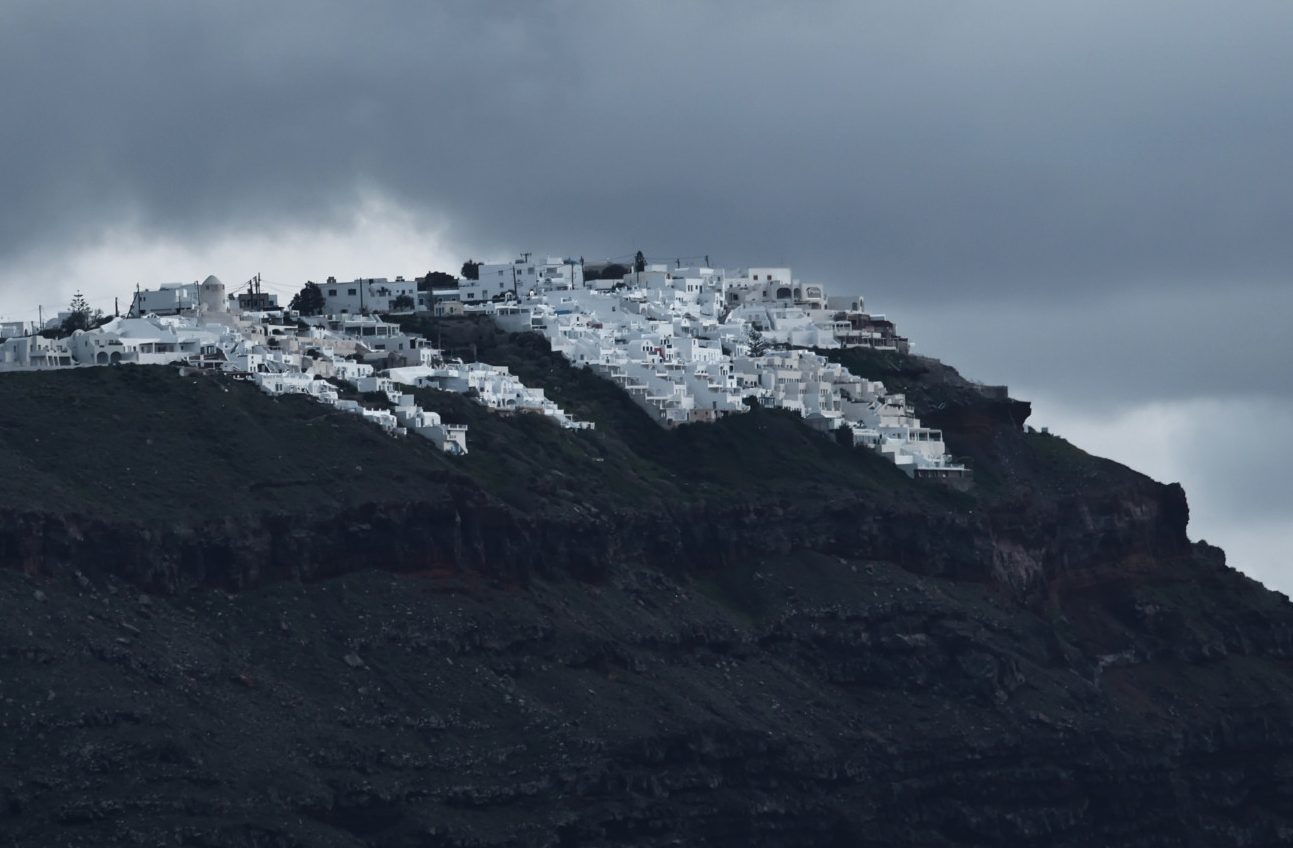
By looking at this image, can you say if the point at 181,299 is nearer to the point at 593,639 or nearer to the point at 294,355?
the point at 294,355

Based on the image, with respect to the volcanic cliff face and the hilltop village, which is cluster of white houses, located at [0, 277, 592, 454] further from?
the volcanic cliff face

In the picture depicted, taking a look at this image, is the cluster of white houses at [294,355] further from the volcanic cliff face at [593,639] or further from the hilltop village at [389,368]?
the volcanic cliff face at [593,639]

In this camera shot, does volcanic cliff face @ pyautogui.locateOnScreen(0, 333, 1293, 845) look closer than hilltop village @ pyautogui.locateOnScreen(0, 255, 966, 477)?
Yes

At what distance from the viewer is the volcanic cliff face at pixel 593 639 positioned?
141 metres

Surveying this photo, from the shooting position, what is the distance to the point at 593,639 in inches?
6235

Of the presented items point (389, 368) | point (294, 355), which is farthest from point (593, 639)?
point (389, 368)

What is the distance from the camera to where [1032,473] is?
19800 cm

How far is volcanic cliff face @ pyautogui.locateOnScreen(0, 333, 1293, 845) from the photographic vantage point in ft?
463

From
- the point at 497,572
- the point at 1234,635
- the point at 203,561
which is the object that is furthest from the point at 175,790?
the point at 1234,635

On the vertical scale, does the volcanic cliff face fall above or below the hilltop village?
below

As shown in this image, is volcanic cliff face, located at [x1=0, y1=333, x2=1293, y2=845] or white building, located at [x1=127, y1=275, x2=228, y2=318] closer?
volcanic cliff face, located at [x1=0, y1=333, x2=1293, y2=845]

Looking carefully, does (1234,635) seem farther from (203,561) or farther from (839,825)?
(203,561)

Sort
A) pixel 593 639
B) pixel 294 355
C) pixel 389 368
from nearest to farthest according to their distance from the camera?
1. pixel 593 639
2. pixel 294 355
3. pixel 389 368

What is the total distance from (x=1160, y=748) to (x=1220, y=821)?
4659 mm
